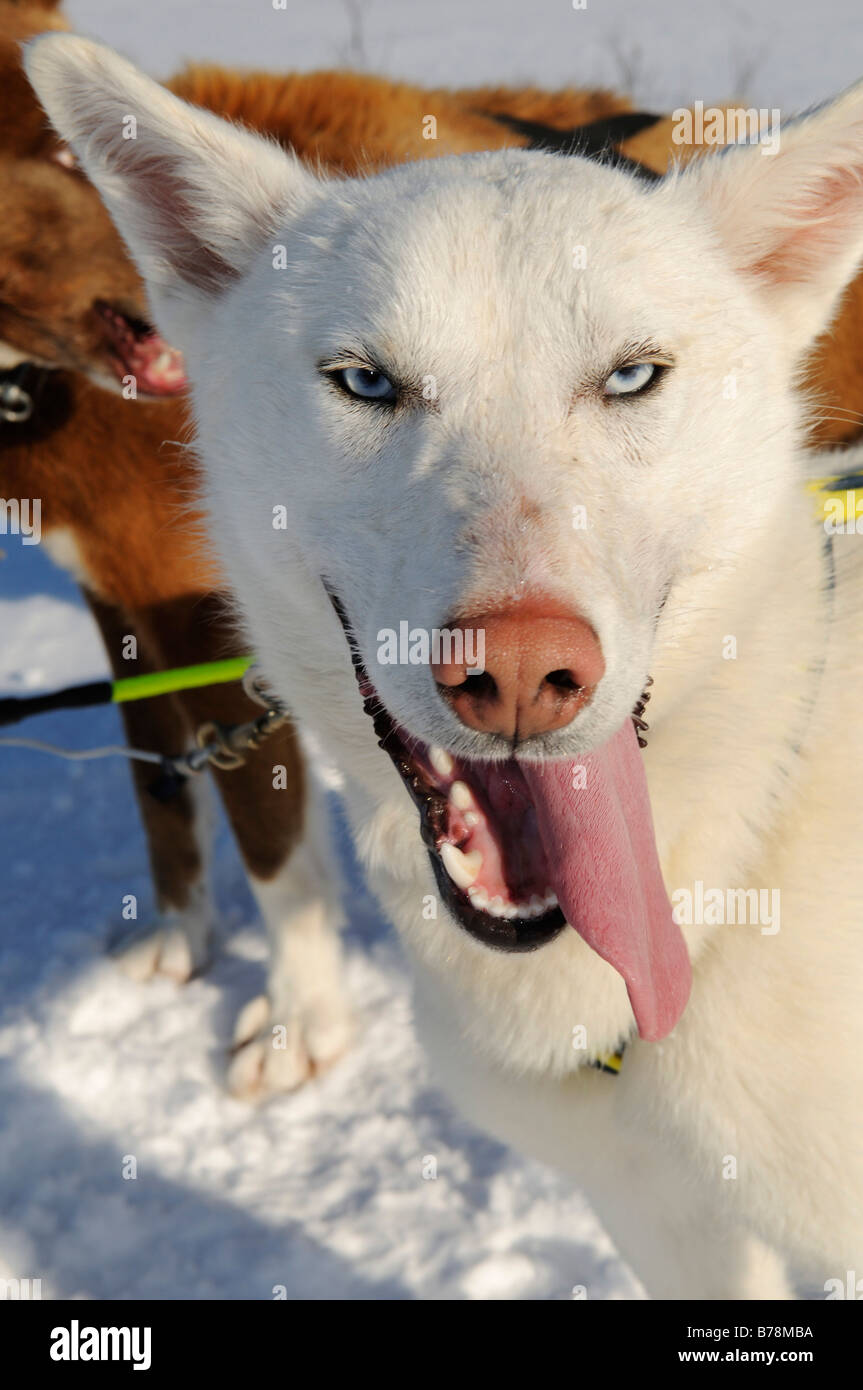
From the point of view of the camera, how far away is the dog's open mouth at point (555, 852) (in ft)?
4.95

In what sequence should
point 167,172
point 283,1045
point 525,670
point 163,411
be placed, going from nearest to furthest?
point 525,670
point 167,172
point 163,411
point 283,1045

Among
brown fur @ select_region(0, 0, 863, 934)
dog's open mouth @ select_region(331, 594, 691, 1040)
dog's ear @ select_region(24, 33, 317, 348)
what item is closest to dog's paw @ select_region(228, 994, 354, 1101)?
brown fur @ select_region(0, 0, 863, 934)

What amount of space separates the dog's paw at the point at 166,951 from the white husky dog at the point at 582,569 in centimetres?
168

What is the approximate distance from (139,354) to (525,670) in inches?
71.3

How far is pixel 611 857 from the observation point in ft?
4.93

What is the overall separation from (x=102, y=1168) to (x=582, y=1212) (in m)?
1.25

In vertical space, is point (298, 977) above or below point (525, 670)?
below

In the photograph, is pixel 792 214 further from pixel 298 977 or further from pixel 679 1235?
pixel 298 977

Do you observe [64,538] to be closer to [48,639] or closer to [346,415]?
[346,415]

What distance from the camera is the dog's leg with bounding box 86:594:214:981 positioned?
→ 3.24 metres

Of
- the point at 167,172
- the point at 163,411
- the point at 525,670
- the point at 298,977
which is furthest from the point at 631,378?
the point at 298,977

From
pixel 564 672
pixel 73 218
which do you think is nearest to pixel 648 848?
pixel 564 672

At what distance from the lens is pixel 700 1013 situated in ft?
5.38

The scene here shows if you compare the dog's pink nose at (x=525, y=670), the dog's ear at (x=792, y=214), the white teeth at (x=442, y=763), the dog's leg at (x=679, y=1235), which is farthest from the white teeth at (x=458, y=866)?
the dog's ear at (x=792, y=214)
